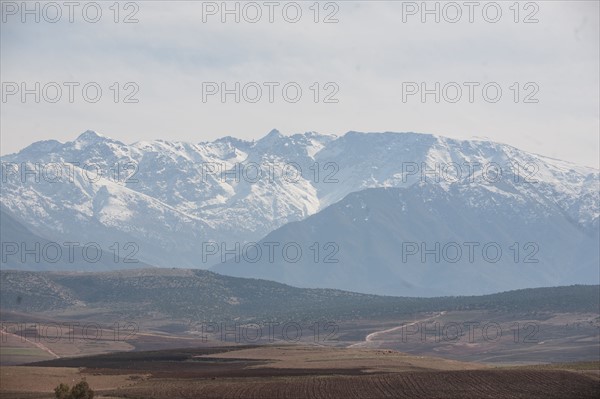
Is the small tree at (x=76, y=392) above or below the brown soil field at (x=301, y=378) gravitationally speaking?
above

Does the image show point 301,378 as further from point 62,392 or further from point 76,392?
point 76,392

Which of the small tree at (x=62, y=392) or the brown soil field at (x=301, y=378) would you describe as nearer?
the small tree at (x=62, y=392)

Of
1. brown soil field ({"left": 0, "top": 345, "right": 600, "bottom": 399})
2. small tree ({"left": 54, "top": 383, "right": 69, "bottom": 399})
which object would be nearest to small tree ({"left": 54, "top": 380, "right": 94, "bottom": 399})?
small tree ({"left": 54, "top": 383, "right": 69, "bottom": 399})

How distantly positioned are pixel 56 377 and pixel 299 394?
3427cm

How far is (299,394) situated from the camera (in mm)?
113688

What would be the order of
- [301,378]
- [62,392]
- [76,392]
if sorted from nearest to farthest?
[76,392]
[62,392]
[301,378]

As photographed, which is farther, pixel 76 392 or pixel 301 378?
pixel 301 378

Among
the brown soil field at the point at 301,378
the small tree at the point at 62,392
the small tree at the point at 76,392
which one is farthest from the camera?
the brown soil field at the point at 301,378

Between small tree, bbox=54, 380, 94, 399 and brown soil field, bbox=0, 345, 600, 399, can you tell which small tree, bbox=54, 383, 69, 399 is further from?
brown soil field, bbox=0, 345, 600, 399

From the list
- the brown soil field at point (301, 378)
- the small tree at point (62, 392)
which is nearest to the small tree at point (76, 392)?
the small tree at point (62, 392)

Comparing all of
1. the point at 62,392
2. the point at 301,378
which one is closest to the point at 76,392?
the point at 62,392

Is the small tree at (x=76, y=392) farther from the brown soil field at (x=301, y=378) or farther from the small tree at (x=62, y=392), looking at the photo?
the brown soil field at (x=301, y=378)

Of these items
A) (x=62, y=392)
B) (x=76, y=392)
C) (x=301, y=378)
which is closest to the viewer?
(x=76, y=392)

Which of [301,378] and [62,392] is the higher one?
[62,392]
